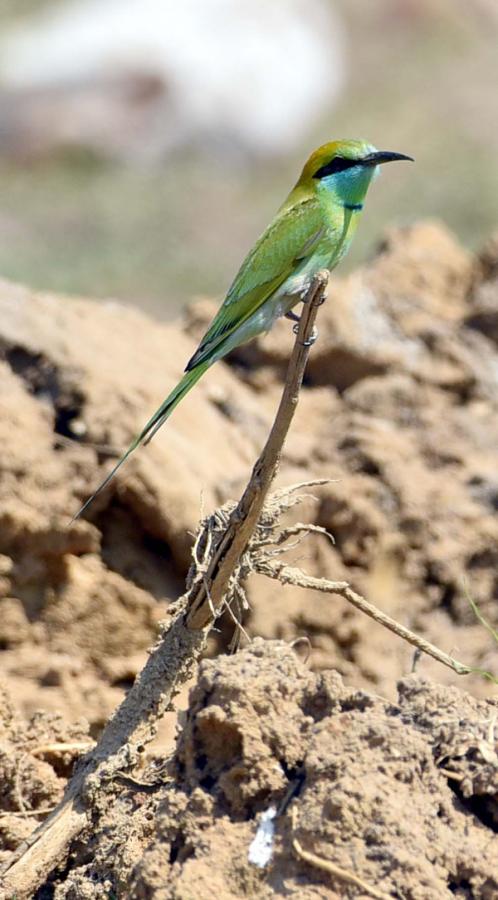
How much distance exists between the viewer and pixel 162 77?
1786 centimetres

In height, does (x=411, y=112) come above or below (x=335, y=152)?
above

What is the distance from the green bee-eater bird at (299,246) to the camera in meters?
4.11

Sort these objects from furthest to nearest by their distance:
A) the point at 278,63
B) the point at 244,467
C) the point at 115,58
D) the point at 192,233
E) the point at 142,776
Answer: the point at 278,63
the point at 115,58
the point at 192,233
the point at 244,467
the point at 142,776

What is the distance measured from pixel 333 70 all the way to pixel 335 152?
16.5m

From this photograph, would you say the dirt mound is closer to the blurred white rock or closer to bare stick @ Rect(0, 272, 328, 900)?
bare stick @ Rect(0, 272, 328, 900)

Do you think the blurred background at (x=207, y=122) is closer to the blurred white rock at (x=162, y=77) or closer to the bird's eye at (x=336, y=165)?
the blurred white rock at (x=162, y=77)

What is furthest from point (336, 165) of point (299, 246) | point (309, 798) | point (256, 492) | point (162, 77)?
point (162, 77)

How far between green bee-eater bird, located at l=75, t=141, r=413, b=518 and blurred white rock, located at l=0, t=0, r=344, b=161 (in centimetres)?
1231

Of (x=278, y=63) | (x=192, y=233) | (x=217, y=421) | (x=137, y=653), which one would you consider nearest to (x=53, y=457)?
(x=137, y=653)

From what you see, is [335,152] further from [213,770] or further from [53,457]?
[213,770]

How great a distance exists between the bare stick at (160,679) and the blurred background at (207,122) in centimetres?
892

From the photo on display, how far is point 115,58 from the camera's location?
1783 centimetres

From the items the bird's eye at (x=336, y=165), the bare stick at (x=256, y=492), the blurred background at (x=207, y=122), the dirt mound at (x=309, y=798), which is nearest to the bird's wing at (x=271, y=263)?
the bird's eye at (x=336, y=165)

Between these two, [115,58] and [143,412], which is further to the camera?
[115,58]
